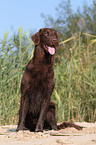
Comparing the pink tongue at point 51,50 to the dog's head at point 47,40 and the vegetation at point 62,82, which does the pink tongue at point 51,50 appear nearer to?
the dog's head at point 47,40

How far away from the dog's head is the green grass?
1.78 m

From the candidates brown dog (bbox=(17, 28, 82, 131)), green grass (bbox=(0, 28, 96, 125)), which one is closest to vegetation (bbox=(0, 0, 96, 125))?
green grass (bbox=(0, 28, 96, 125))

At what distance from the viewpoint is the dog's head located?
383 centimetres

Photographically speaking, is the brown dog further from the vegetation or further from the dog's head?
the vegetation

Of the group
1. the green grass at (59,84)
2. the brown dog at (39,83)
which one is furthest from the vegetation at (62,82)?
the brown dog at (39,83)

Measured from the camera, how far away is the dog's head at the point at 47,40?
3834mm

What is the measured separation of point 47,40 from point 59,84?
8.18ft

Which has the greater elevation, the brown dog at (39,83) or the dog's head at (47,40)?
the dog's head at (47,40)

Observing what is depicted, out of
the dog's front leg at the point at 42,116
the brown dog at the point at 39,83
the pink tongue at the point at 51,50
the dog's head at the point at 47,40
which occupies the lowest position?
the dog's front leg at the point at 42,116

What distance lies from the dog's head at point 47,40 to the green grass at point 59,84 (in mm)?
1784

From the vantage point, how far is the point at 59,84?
20.3 feet

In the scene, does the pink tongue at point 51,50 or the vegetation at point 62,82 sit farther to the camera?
the vegetation at point 62,82

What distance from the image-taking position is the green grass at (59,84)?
5.54 m

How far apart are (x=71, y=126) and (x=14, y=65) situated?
2054 mm
